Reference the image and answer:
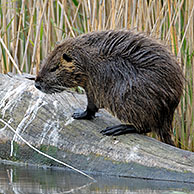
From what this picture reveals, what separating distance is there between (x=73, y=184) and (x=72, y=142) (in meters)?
0.60

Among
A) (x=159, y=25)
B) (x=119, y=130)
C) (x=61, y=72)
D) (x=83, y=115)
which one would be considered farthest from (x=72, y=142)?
(x=159, y=25)

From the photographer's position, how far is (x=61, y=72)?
11.8 feet

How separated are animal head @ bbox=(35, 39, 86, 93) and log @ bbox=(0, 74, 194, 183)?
0.20m

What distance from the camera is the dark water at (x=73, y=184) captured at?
8.82 feet

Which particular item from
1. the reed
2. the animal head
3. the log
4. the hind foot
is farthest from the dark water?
the reed

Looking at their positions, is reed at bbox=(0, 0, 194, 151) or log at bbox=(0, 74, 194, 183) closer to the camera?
log at bbox=(0, 74, 194, 183)

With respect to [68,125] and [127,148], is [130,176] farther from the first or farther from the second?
[68,125]

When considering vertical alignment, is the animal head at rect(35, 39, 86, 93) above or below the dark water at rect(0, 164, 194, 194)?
above

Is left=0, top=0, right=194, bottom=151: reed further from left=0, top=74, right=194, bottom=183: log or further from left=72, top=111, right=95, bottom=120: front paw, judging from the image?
left=72, top=111, right=95, bottom=120: front paw

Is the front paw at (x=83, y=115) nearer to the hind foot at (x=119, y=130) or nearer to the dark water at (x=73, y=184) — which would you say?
the hind foot at (x=119, y=130)

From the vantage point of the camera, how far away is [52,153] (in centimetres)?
352

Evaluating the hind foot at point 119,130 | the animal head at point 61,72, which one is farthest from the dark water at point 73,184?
the animal head at point 61,72

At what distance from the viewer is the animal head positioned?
356 cm

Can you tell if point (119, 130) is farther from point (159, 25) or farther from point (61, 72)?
point (159, 25)
